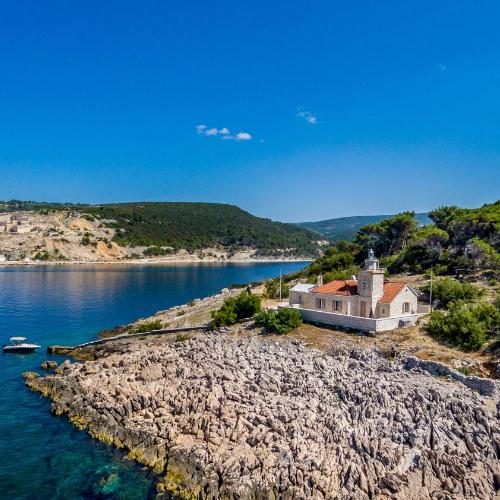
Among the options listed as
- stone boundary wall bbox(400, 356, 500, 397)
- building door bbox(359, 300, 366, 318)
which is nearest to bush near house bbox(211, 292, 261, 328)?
building door bbox(359, 300, 366, 318)

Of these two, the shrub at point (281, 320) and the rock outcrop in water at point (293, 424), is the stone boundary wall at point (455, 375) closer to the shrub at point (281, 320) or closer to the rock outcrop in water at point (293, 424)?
the rock outcrop in water at point (293, 424)

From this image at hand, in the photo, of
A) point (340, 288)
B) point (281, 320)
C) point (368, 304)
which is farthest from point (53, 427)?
point (340, 288)

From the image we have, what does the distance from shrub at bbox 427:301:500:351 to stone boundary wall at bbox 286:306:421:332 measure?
7.52 feet

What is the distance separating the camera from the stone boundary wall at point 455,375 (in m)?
23.2

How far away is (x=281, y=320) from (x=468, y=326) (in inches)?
519

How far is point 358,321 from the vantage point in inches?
1329

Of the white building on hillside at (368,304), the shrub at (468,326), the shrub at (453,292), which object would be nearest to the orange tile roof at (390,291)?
the white building on hillside at (368,304)

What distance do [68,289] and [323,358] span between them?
6841 cm

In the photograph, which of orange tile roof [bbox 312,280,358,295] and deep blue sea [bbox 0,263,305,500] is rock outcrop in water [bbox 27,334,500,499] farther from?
orange tile roof [bbox 312,280,358,295]

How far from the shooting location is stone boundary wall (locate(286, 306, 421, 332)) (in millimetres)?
32906

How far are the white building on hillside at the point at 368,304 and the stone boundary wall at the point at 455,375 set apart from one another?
19.2 feet

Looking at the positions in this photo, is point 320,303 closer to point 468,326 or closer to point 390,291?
point 390,291

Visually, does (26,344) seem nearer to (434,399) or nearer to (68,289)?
(434,399)

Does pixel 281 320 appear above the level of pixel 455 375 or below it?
above
